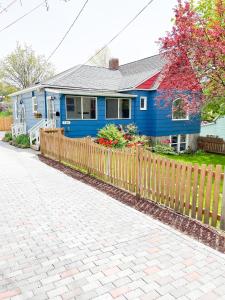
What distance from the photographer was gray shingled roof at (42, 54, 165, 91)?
1717cm

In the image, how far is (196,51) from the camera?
10891 mm

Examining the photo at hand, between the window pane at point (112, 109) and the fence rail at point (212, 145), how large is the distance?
25.8ft

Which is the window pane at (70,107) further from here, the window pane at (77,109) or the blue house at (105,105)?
the window pane at (77,109)

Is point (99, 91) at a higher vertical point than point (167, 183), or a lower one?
higher

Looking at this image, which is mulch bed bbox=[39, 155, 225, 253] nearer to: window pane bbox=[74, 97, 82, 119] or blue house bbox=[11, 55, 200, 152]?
blue house bbox=[11, 55, 200, 152]

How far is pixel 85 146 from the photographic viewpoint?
29.9ft

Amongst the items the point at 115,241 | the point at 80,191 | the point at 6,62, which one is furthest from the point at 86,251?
the point at 6,62

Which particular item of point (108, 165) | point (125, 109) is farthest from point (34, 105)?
point (108, 165)

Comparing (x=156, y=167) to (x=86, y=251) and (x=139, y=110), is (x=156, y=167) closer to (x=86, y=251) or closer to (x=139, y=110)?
(x=86, y=251)

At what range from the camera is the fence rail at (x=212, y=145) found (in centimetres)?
1802

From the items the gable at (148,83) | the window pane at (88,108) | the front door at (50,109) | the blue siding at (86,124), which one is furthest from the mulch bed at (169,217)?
the window pane at (88,108)

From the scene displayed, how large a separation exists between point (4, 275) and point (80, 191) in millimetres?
3923

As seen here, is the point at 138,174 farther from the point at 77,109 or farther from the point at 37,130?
the point at 77,109

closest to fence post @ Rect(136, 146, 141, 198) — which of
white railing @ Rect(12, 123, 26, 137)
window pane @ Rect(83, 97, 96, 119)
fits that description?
window pane @ Rect(83, 97, 96, 119)
